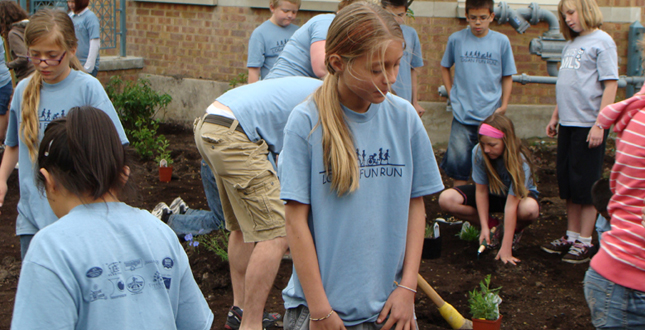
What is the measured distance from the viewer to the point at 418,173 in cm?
215

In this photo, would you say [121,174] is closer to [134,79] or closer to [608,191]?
[608,191]

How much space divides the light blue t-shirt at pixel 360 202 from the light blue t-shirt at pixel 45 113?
1.47 meters

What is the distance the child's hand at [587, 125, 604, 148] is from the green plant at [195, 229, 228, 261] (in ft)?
8.73

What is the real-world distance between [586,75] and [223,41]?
5.27m

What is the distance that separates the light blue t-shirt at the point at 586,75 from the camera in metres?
4.65

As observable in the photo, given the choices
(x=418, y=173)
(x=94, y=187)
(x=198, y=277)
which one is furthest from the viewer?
(x=198, y=277)

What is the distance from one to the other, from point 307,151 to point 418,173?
0.40 meters

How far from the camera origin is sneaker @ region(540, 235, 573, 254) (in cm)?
487

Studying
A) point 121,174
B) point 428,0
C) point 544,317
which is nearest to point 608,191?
point 544,317

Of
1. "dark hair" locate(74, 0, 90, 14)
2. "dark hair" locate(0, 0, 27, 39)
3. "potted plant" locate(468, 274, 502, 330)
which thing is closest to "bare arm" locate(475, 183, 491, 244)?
"potted plant" locate(468, 274, 502, 330)

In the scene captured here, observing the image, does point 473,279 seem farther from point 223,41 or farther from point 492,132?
point 223,41

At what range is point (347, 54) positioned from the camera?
6.51ft

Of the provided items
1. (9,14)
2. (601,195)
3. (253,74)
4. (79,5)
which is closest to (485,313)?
(601,195)

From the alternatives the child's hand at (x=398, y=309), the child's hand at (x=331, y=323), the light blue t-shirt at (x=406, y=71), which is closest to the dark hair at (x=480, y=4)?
the light blue t-shirt at (x=406, y=71)
